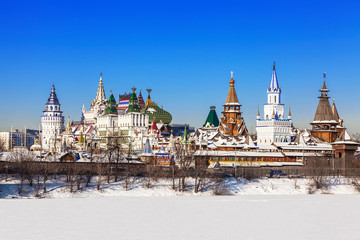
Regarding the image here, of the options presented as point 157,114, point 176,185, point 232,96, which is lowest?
point 176,185

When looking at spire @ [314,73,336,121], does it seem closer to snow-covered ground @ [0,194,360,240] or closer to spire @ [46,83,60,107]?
snow-covered ground @ [0,194,360,240]

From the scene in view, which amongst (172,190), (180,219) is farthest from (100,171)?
(180,219)

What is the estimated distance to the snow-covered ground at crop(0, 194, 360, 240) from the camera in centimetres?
2456

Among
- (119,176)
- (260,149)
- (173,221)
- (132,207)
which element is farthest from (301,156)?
(173,221)

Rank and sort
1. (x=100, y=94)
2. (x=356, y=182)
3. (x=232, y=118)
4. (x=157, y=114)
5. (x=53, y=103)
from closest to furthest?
(x=356, y=182)
(x=232, y=118)
(x=157, y=114)
(x=53, y=103)
(x=100, y=94)

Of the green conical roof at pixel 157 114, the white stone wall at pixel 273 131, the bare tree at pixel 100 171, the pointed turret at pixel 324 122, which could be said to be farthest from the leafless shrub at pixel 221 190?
the green conical roof at pixel 157 114

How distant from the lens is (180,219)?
29.5 meters

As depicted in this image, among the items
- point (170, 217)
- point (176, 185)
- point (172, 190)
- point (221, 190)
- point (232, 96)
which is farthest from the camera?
point (232, 96)

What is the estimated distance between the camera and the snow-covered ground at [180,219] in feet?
80.6

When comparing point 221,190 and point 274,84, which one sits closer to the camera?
point 221,190

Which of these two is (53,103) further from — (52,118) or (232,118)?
(232,118)

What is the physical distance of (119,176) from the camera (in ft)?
174

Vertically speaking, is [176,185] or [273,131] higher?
[273,131]

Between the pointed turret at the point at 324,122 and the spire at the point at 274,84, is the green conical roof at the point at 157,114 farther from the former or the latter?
the pointed turret at the point at 324,122
